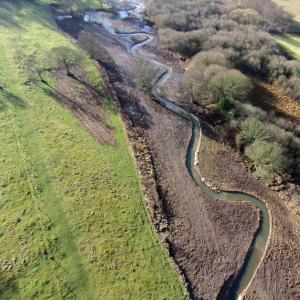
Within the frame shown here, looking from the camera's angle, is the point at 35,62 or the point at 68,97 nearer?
the point at 68,97

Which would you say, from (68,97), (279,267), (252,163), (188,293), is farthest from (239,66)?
(188,293)

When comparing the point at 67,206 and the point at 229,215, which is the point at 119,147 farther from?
the point at 229,215

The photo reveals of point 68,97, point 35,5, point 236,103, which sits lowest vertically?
point 35,5

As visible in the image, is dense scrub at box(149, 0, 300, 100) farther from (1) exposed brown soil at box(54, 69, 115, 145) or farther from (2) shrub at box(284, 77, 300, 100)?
(1) exposed brown soil at box(54, 69, 115, 145)

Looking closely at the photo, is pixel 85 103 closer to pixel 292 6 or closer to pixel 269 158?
pixel 269 158

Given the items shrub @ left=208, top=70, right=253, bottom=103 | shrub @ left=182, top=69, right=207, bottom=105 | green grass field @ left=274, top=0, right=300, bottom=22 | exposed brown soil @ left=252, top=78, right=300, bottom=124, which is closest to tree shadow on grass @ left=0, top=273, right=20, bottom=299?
shrub @ left=182, top=69, right=207, bottom=105

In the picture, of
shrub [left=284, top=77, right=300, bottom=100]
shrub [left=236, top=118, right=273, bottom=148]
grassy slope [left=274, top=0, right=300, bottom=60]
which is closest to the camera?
shrub [left=236, top=118, right=273, bottom=148]

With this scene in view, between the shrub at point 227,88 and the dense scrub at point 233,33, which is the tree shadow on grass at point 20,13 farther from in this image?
the shrub at point 227,88
